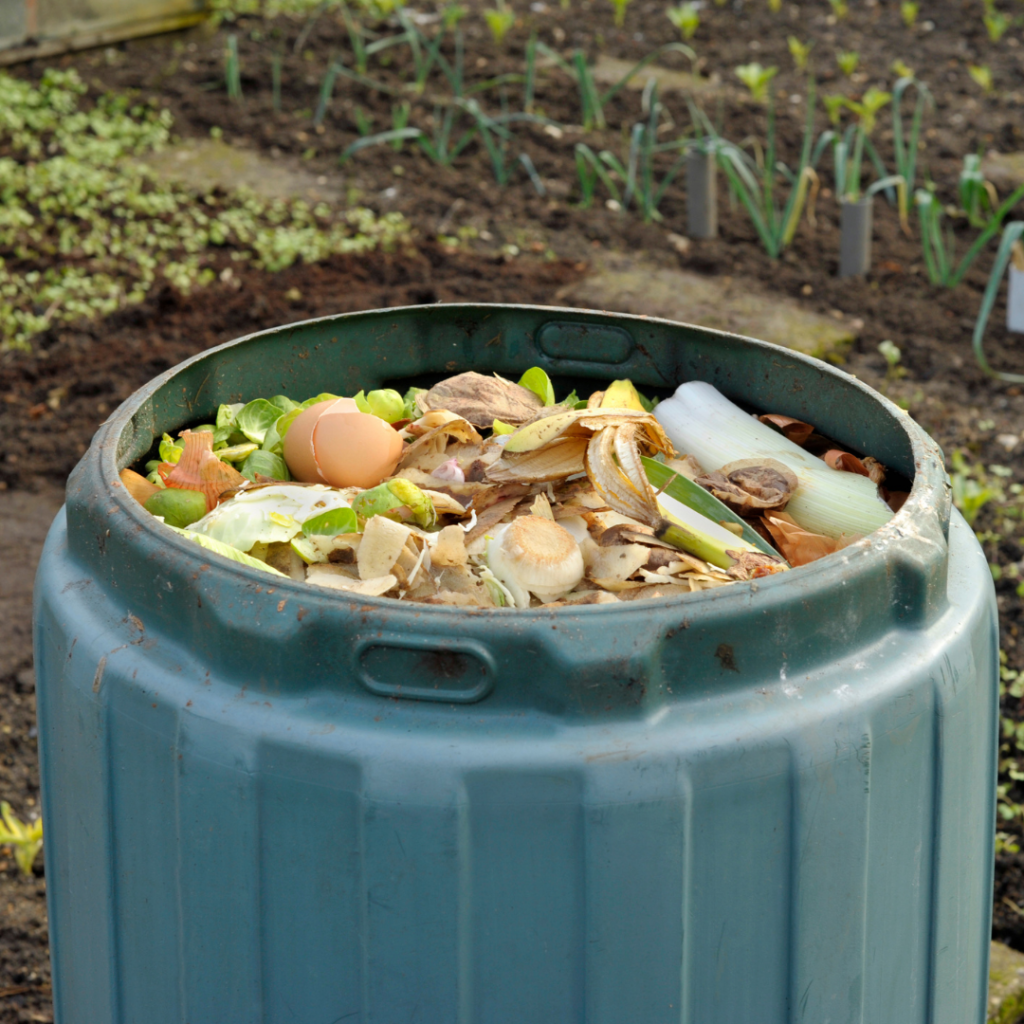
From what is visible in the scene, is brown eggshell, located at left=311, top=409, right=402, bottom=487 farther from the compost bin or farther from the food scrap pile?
the compost bin

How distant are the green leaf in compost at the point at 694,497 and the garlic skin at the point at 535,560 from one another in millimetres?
167

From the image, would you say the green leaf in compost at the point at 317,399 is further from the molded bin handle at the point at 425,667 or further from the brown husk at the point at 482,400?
the molded bin handle at the point at 425,667

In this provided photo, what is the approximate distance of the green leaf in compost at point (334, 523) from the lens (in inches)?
46.6

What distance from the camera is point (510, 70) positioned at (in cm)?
561

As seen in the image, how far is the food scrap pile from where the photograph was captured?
1.10m

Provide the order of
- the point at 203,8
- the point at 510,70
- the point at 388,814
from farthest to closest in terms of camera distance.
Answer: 1. the point at 203,8
2. the point at 510,70
3. the point at 388,814

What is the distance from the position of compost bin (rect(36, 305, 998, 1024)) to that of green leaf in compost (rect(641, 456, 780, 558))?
0.73ft

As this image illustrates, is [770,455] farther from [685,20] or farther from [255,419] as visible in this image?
[685,20]

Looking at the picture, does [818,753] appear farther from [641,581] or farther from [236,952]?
[236,952]

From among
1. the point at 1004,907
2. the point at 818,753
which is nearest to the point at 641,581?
the point at 818,753

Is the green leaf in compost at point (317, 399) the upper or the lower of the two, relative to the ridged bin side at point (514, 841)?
upper

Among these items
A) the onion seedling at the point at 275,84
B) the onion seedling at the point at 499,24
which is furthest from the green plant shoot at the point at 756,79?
the onion seedling at the point at 275,84

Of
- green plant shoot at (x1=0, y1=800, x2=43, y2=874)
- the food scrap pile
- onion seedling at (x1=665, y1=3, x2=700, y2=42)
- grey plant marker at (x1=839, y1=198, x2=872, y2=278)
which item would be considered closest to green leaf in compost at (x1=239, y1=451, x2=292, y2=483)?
the food scrap pile

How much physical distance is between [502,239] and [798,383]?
2.93m
